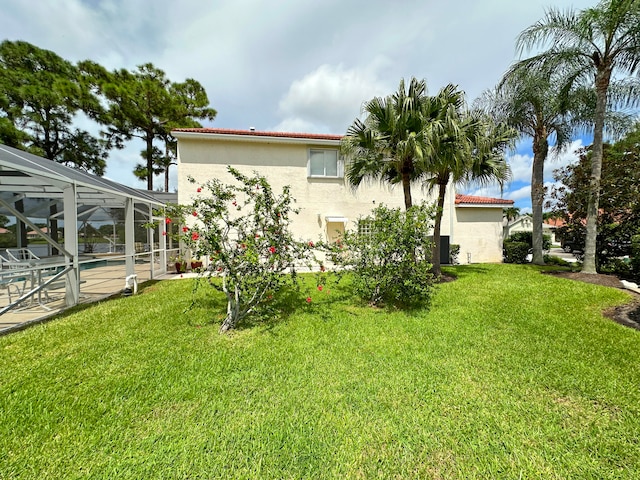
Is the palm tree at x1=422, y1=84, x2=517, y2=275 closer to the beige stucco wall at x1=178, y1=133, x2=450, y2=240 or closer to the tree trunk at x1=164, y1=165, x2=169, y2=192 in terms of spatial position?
the beige stucco wall at x1=178, y1=133, x2=450, y2=240

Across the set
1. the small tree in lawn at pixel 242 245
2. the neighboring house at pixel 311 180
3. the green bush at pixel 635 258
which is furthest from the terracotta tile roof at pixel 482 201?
the small tree in lawn at pixel 242 245

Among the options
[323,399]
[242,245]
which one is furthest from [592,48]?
[323,399]

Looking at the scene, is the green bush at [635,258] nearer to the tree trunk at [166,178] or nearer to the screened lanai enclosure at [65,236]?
the screened lanai enclosure at [65,236]

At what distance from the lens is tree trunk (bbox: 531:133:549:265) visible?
14102 millimetres

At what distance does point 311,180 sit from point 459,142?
8.39m

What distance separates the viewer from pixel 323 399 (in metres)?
3.55

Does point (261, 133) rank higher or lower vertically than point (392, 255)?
higher

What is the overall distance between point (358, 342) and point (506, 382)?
259 centimetres

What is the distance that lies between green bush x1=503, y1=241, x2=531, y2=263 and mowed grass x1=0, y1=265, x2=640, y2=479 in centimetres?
1228

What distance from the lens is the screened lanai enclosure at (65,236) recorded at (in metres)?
7.09

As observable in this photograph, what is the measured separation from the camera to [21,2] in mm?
9492

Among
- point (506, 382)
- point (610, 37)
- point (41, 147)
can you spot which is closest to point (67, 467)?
point (506, 382)

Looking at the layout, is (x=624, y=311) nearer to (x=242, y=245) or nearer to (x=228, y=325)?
(x=242, y=245)

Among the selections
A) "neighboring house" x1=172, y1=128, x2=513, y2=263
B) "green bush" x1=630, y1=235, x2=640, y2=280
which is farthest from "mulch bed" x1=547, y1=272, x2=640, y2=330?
"neighboring house" x1=172, y1=128, x2=513, y2=263
